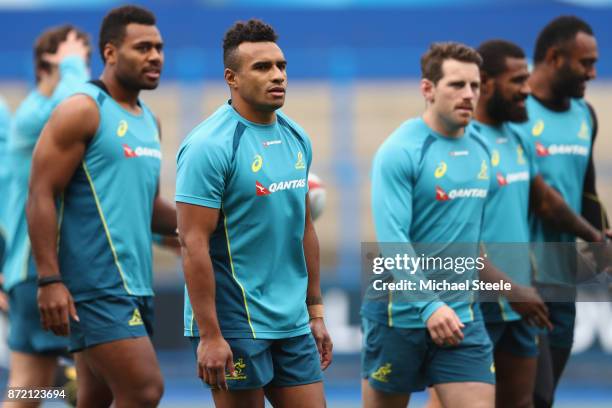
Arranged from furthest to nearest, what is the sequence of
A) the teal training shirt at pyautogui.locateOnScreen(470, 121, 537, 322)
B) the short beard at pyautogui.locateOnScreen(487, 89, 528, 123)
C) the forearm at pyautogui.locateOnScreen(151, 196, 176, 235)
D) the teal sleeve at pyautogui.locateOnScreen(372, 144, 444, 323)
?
1. the short beard at pyautogui.locateOnScreen(487, 89, 528, 123)
2. the teal training shirt at pyautogui.locateOnScreen(470, 121, 537, 322)
3. the forearm at pyautogui.locateOnScreen(151, 196, 176, 235)
4. the teal sleeve at pyautogui.locateOnScreen(372, 144, 444, 323)

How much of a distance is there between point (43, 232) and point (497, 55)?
284 centimetres

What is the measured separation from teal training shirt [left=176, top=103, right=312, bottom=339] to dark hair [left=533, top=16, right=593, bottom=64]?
2.86 metres

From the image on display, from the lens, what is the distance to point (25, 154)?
25.5 ft

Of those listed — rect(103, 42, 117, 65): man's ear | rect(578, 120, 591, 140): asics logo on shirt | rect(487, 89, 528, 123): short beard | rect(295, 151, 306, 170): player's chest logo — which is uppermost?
rect(103, 42, 117, 65): man's ear

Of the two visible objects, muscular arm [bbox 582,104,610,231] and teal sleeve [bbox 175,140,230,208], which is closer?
teal sleeve [bbox 175,140,230,208]

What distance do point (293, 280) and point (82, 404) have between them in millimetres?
1538

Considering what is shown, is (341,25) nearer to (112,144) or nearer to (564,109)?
(564,109)

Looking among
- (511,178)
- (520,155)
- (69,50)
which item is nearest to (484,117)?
(520,155)

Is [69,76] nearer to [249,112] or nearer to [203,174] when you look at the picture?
[249,112]

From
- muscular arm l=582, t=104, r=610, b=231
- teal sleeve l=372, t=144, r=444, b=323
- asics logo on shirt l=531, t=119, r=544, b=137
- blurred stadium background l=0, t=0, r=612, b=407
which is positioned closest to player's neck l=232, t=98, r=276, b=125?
teal sleeve l=372, t=144, r=444, b=323

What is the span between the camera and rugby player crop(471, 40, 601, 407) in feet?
23.2

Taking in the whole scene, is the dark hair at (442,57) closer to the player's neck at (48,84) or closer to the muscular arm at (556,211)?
the muscular arm at (556,211)

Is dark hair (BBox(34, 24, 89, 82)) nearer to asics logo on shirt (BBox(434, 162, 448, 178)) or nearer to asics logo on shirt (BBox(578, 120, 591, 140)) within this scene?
asics logo on shirt (BBox(434, 162, 448, 178))

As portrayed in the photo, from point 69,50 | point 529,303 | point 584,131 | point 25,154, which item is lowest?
point 529,303
